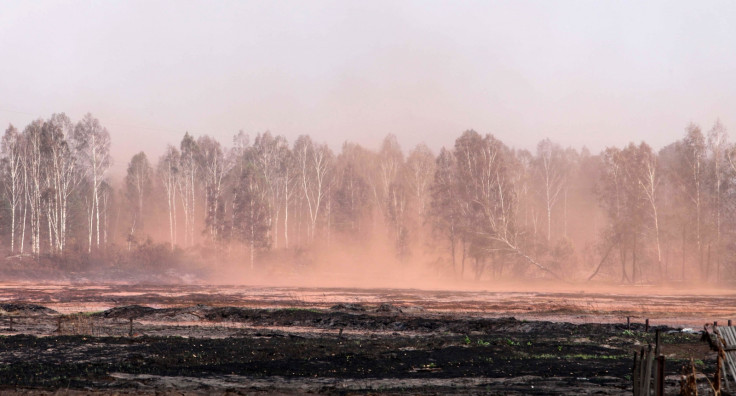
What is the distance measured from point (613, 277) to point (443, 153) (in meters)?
23.6

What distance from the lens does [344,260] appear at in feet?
297

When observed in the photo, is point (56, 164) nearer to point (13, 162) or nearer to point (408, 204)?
point (13, 162)

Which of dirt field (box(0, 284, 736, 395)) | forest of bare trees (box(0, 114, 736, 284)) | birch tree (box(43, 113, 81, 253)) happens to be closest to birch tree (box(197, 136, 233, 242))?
forest of bare trees (box(0, 114, 736, 284))

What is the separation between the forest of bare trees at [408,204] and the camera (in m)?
68.5

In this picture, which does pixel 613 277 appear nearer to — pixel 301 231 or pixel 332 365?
pixel 301 231

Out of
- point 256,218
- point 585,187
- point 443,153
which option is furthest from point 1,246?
point 585,187

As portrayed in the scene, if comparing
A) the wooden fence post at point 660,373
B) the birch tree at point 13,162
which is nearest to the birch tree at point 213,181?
the birch tree at point 13,162

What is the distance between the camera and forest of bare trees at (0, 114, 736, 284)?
68.5 meters

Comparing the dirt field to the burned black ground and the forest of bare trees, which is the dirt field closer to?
the burned black ground

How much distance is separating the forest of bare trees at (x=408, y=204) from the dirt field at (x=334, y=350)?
3034cm

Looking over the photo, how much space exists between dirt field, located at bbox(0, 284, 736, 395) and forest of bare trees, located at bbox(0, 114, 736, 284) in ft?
99.5

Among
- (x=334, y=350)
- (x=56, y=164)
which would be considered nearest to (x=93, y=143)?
(x=56, y=164)

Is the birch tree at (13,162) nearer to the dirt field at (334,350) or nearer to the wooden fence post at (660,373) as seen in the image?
the dirt field at (334,350)

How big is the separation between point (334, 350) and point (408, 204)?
71.1 m
